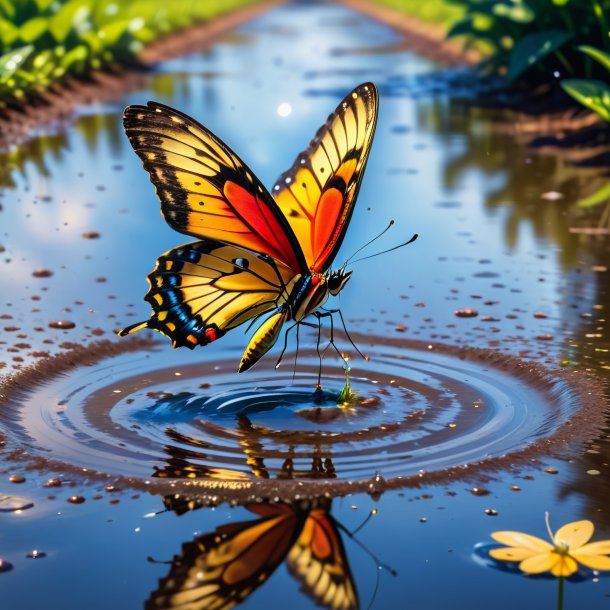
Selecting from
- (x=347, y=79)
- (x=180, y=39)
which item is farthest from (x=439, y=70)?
(x=180, y=39)

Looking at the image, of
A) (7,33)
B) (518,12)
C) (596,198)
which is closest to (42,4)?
(7,33)

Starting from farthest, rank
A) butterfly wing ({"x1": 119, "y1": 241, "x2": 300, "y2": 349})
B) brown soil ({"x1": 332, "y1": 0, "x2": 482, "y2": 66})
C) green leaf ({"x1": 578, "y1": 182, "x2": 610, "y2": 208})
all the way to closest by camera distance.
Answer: brown soil ({"x1": 332, "y1": 0, "x2": 482, "y2": 66}) < green leaf ({"x1": 578, "y1": 182, "x2": 610, "y2": 208}) < butterfly wing ({"x1": 119, "y1": 241, "x2": 300, "y2": 349})

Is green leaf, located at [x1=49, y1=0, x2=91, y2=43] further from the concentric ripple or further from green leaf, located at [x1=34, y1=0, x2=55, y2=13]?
the concentric ripple

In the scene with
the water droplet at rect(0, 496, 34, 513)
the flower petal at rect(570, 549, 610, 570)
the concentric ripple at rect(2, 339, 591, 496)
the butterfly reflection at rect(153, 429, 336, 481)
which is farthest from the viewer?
the concentric ripple at rect(2, 339, 591, 496)

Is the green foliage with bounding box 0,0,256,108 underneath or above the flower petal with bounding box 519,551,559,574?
above

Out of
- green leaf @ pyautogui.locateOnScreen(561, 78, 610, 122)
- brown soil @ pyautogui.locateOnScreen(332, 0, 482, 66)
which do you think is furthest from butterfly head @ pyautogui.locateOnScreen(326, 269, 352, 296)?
brown soil @ pyautogui.locateOnScreen(332, 0, 482, 66)

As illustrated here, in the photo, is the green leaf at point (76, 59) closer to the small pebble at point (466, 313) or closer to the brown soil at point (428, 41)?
the brown soil at point (428, 41)
